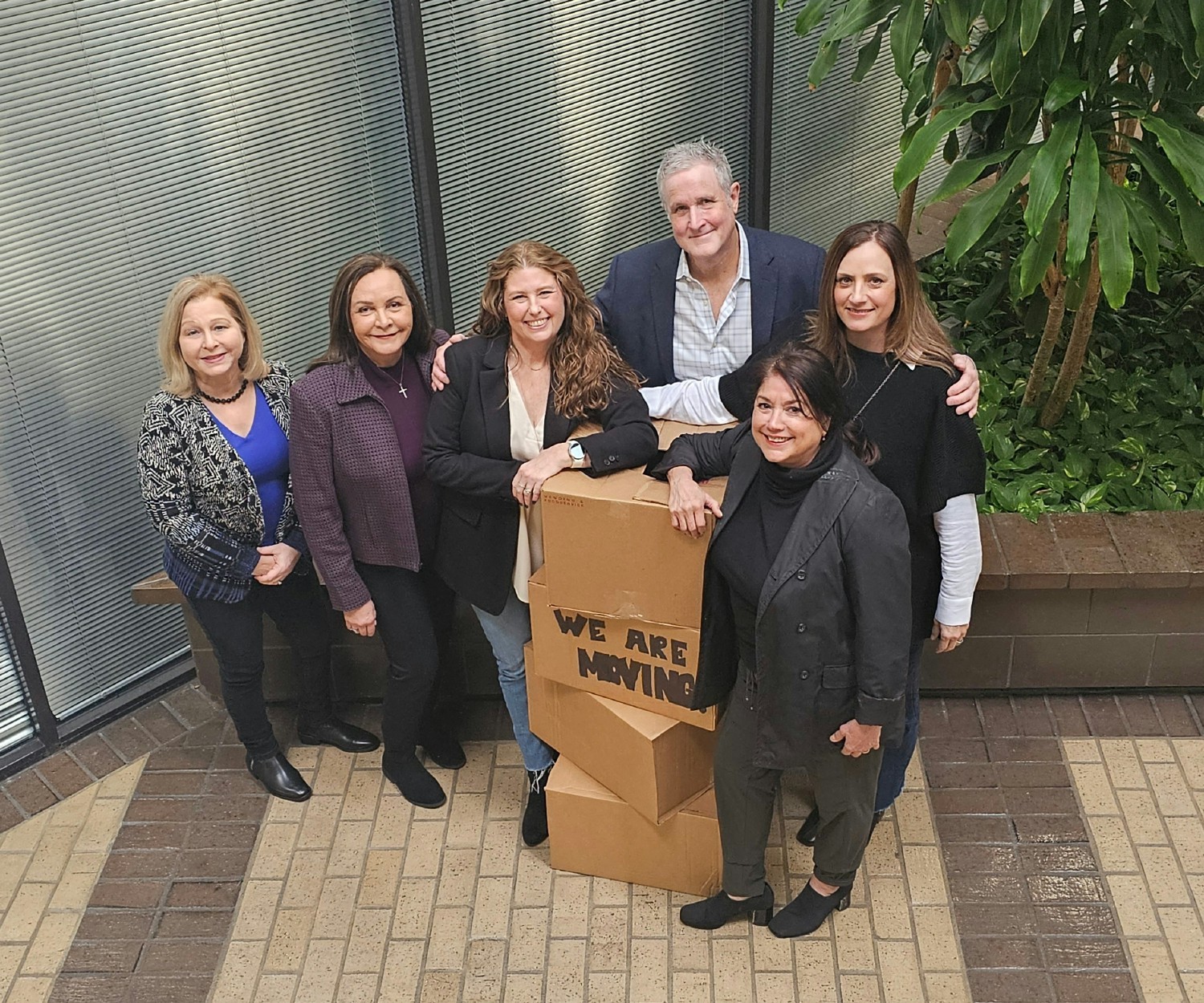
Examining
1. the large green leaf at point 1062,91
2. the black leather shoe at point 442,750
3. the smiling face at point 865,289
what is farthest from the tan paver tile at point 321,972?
the large green leaf at point 1062,91

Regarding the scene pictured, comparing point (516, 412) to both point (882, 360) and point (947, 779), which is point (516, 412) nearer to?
point (882, 360)

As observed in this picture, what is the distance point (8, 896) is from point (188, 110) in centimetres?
267

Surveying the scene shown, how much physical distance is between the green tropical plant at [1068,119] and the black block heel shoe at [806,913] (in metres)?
1.93

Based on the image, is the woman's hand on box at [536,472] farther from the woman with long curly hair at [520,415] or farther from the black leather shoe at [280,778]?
the black leather shoe at [280,778]

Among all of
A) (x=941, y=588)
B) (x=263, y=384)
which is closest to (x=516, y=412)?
(x=263, y=384)

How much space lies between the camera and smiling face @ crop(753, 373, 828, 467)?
3100 mm

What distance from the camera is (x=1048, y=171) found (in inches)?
150

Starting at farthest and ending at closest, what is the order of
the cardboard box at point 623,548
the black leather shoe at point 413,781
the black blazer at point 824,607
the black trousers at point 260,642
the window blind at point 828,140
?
1. the window blind at point 828,140
2. the black leather shoe at point 413,781
3. the black trousers at point 260,642
4. the cardboard box at point 623,548
5. the black blazer at point 824,607

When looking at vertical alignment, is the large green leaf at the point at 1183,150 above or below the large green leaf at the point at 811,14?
below

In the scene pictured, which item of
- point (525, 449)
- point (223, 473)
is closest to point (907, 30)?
point (525, 449)

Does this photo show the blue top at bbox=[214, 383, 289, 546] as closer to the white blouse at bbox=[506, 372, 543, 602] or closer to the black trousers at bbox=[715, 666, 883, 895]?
the white blouse at bbox=[506, 372, 543, 602]

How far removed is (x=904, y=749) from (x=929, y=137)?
1863mm

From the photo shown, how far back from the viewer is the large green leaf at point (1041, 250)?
12.8ft

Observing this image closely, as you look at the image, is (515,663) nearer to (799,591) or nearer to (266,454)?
(266,454)
